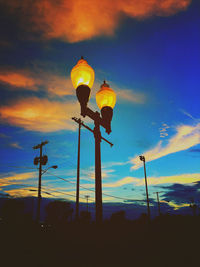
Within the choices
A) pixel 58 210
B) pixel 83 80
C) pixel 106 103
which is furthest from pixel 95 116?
pixel 58 210

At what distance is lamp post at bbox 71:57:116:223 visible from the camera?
3.30 m

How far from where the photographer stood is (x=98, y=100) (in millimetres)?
4262

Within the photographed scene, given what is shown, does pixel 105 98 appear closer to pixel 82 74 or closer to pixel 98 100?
pixel 98 100

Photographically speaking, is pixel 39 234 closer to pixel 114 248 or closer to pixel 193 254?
pixel 114 248

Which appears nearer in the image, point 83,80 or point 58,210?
point 83,80

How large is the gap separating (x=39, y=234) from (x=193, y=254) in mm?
5043

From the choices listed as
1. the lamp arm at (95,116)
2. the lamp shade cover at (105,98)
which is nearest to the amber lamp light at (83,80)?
the lamp arm at (95,116)

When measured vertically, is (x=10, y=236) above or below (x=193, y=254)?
above

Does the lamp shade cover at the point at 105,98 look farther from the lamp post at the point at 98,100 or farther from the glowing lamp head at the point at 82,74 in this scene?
the glowing lamp head at the point at 82,74

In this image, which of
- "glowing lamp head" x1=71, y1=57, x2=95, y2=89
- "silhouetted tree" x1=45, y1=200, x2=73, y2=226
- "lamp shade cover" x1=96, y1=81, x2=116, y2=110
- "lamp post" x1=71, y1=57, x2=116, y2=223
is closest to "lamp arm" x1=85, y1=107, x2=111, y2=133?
"lamp post" x1=71, y1=57, x2=116, y2=223

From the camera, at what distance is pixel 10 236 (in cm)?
621

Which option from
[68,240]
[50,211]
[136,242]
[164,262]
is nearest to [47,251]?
[68,240]

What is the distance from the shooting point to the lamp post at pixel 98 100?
10.8 ft

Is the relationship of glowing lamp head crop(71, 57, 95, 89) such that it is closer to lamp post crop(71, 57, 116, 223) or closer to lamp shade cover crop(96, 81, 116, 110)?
lamp post crop(71, 57, 116, 223)
